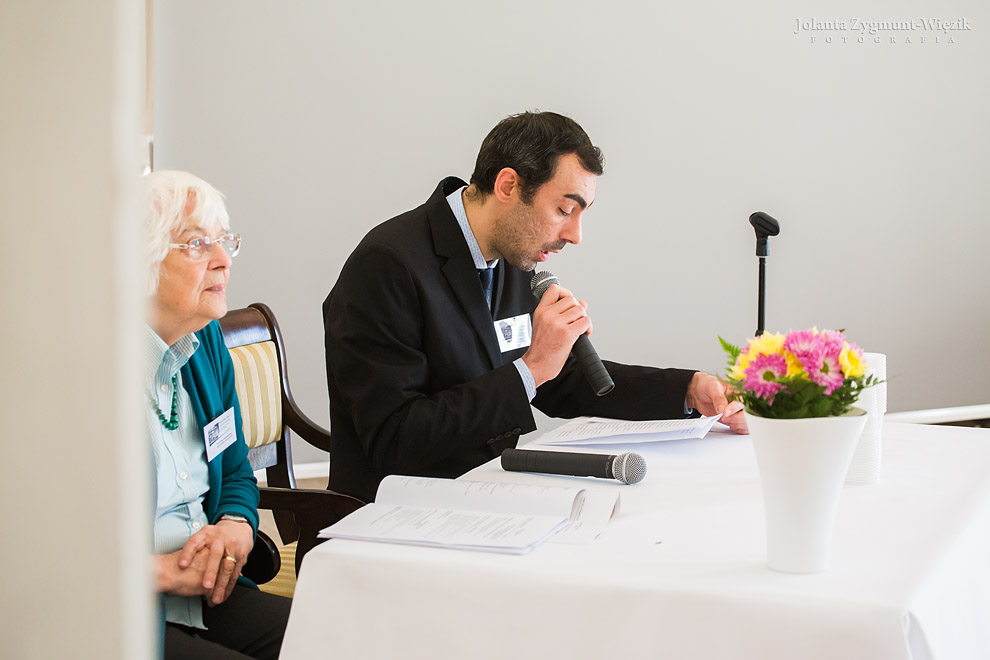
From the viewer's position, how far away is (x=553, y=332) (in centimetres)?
169

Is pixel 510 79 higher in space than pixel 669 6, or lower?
lower

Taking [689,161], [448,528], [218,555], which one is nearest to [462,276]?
[218,555]

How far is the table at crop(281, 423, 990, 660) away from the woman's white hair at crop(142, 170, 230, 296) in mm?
617

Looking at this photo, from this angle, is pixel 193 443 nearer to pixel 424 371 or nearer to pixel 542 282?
pixel 424 371

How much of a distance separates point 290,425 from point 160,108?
178 centimetres

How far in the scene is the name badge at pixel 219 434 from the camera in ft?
4.90

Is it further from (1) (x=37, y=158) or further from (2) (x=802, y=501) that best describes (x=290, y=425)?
(1) (x=37, y=158)

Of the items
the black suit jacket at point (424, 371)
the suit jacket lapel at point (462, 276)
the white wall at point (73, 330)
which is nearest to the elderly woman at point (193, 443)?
the black suit jacket at point (424, 371)

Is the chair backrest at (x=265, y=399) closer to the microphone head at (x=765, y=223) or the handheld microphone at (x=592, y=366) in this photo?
the handheld microphone at (x=592, y=366)

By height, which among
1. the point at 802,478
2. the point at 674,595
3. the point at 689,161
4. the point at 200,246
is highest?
the point at 689,161

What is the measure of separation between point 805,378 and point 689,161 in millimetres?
3169

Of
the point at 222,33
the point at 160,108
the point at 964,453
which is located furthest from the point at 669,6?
the point at 964,453

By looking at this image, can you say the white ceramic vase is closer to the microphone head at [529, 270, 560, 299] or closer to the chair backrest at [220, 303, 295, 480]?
the microphone head at [529, 270, 560, 299]

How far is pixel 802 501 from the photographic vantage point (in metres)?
0.87
